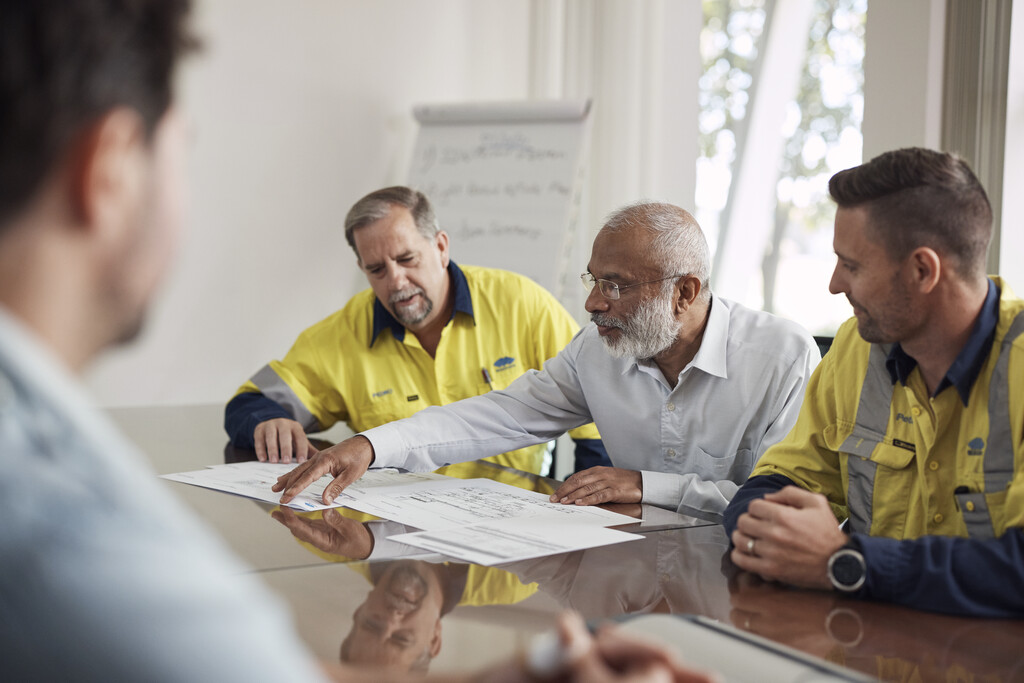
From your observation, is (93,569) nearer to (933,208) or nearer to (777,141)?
(933,208)

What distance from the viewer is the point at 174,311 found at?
4.03 meters

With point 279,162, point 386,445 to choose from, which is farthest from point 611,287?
point 279,162

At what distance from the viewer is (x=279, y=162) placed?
4238mm

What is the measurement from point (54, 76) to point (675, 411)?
170 cm

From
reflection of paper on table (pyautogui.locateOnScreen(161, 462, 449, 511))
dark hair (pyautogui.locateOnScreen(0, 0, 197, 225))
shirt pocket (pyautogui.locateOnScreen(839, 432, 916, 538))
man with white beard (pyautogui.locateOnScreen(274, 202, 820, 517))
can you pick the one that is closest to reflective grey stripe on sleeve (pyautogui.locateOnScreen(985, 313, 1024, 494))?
shirt pocket (pyautogui.locateOnScreen(839, 432, 916, 538))

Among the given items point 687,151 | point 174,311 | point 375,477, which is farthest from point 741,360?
point 174,311

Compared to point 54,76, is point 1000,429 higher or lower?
lower

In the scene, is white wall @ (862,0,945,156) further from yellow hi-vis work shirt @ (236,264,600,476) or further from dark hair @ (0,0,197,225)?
dark hair @ (0,0,197,225)

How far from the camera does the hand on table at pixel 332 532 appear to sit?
4.41ft

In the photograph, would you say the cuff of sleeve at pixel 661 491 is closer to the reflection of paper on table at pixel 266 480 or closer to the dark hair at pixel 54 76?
the reflection of paper on table at pixel 266 480

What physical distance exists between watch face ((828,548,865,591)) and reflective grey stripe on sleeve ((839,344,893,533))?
0.36 m

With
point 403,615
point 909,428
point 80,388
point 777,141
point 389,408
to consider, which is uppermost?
point 777,141

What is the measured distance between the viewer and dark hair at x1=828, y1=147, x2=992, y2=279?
4.50 feet

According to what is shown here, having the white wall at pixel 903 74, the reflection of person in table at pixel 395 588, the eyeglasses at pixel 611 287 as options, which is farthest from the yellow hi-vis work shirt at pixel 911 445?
the white wall at pixel 903 74
